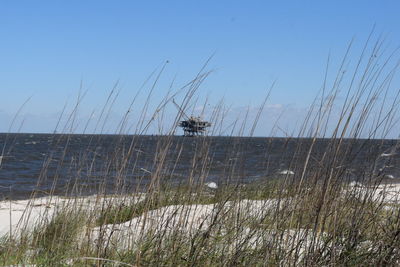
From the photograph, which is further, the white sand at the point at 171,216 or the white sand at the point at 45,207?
the white sand at the point at 45,207

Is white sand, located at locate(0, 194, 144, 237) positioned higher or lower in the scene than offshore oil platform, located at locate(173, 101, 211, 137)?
lower

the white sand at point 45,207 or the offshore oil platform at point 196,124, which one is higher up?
the offshore oil platform at point 196,124

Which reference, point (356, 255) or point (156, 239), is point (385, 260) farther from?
point (156, 239)

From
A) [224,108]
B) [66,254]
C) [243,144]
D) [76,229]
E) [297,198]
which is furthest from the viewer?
[76,229]

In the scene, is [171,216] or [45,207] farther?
[45,207]

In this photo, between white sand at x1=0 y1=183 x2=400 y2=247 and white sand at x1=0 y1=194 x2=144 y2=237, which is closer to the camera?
white sand at x1=0 y1=183 x2=400 y2=247

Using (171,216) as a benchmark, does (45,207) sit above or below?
below

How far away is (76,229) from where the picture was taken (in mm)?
3842

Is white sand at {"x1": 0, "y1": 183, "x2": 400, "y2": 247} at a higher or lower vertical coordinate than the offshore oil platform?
lower

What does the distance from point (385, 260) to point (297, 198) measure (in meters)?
0.52

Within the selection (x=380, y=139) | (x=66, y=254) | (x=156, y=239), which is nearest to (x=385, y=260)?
(x=380, y=139)

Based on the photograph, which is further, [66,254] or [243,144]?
[243,144]

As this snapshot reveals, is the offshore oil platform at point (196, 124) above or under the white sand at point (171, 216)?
above

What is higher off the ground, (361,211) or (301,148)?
(301,148)
